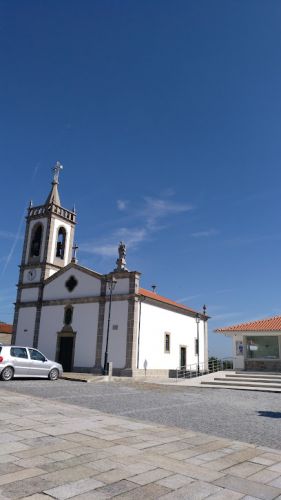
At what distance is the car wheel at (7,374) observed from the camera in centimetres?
1571

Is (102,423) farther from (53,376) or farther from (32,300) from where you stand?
(32,300)

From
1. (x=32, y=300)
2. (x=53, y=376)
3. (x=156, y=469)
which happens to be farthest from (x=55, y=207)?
(x=156, y=469)

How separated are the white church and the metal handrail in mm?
370

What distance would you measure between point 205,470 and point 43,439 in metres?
2.38

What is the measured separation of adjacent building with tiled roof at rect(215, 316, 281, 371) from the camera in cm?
2773

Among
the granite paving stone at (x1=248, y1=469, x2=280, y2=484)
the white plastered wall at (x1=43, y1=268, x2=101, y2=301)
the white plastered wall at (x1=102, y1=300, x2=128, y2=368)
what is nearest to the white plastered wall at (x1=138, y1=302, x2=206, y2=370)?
the white plastered wall at (x1=102, y1=300, x2=128, y2=368)

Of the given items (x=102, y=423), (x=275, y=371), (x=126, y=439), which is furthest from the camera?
(x=275, y=371)

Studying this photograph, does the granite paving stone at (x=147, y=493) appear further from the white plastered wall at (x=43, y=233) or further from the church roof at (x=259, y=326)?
the white plastered wall at (x=43, y=233)

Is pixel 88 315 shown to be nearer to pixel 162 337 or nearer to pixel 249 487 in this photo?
A: pixel 162 337

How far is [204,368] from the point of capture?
1404 inches

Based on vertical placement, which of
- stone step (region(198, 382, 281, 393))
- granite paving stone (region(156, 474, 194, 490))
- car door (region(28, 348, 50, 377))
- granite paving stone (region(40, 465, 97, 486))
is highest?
car door (region(28, 348, 50, 377))

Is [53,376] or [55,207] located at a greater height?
[55,207]

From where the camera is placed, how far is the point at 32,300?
32.1 metres

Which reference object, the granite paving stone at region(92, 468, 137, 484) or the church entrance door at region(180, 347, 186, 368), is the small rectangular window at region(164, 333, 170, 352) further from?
the granite paving stone at region(92, 468, 137, 484)
